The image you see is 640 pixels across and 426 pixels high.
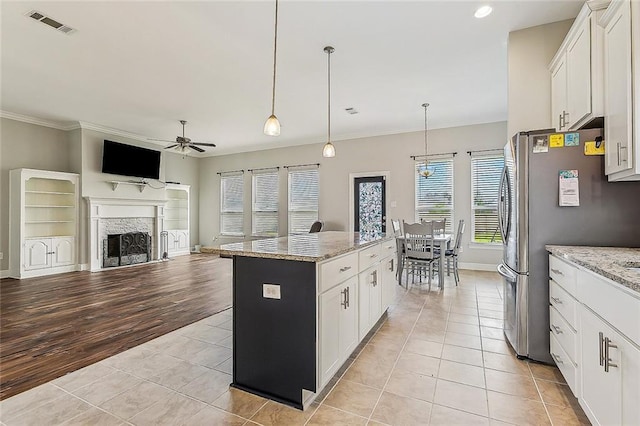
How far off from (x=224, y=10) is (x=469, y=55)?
2.79 metres

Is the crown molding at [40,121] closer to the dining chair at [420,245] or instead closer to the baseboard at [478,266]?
the dining chair at [420,245]

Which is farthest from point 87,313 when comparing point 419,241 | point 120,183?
point 419,241

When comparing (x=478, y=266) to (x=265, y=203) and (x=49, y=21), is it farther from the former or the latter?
(x=49, y=21)

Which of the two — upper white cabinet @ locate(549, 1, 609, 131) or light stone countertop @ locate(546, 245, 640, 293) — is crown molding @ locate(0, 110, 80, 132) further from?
light stone countertop @ locate(546, 245, 640, 293)

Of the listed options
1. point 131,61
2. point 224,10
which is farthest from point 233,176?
point 224,10

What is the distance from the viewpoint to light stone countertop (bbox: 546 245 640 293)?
1.28 meters

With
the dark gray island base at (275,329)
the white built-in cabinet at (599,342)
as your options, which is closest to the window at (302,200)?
the dark gray island base at (275,329)

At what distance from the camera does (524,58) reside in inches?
124

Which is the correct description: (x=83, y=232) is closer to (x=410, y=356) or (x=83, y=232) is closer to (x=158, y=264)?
(x=158, y=264)

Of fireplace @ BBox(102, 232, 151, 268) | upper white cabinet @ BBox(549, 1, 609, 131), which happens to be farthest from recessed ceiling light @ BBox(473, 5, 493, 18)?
fireplace @ BBox(102, 232, 151, 268)

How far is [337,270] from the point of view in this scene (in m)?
2.10

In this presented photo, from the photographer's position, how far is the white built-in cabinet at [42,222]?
18.7 feet

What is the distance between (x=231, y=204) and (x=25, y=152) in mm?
4534

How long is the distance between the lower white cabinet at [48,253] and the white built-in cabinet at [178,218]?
7.87 feet
